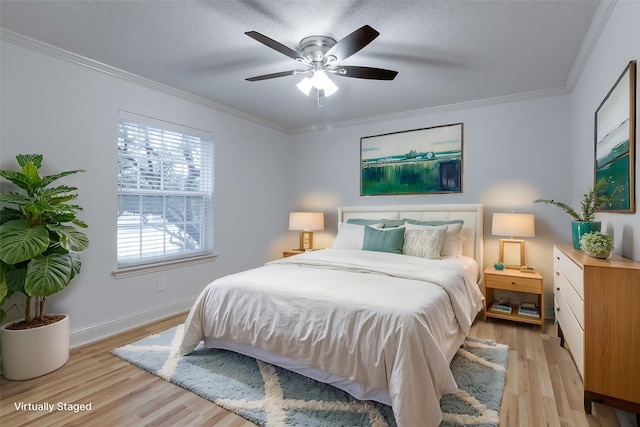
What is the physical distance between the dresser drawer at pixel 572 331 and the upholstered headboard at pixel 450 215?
1018mm

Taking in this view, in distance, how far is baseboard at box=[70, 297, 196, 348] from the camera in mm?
2656

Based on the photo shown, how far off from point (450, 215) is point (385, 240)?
39.8 inches

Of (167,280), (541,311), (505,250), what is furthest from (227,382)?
(505,250)

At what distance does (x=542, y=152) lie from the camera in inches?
133

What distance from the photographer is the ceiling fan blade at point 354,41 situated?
5.85 ft

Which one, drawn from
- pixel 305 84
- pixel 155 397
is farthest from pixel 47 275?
pixel 305 84

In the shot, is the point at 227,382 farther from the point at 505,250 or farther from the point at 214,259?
the point at 505,250

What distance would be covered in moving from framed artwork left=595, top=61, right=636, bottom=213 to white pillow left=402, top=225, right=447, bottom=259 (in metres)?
1.32

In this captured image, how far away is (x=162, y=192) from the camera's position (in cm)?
333

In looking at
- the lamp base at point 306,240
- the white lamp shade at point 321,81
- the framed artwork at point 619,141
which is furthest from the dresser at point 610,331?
the lamp base at point 306,240

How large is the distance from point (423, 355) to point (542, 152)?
297 centimetres

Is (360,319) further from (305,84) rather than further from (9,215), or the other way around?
(9,215)

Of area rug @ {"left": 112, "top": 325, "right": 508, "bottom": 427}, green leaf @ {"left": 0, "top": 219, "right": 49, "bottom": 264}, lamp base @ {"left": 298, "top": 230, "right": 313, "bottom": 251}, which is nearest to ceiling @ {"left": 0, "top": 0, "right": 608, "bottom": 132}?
green leaf @ {"left": 0, "top": 219, "right": 49, "bottom": 264}

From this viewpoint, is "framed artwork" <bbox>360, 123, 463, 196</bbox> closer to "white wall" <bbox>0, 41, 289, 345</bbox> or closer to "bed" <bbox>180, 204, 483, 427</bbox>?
"bed" <bbox>180, 204, 483, 427</bbox>
